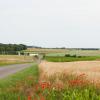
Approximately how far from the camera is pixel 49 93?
432 inches

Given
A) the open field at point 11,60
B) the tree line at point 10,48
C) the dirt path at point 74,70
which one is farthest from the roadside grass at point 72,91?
the tree line at point 10,48

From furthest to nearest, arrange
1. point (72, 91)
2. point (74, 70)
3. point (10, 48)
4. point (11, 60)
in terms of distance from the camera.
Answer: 1. point (10, 48)
2. point (11, 60)
3. point (74, 70)
4. point (72, 91)

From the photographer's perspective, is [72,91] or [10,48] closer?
[72,91]

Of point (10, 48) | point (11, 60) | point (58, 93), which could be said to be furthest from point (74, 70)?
point (10, 48)

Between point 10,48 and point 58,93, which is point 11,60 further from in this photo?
point 58,93

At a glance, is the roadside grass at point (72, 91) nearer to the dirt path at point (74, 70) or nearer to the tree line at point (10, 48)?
the dirt path at point (74, 70)

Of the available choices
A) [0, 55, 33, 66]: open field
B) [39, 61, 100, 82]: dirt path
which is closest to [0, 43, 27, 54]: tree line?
[0, 55, 33, 66]: open field

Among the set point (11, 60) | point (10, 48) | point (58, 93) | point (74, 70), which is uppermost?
point (58, 93)

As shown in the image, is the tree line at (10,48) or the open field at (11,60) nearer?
the open field at (11,60)

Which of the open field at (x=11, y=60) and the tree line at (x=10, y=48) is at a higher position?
the tree line at (x=10, y=48)

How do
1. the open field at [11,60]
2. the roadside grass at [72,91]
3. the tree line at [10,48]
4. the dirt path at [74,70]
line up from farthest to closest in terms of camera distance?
the tree line at [10,48] < the open field at [11,60] < the dirt path at [74,70] < the roadside grass at [72,91]

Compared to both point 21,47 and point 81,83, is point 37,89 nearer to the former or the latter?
point 81,83

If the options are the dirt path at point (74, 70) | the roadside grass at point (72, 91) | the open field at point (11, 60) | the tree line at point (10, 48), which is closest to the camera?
the roadside grass at point (72, 91)

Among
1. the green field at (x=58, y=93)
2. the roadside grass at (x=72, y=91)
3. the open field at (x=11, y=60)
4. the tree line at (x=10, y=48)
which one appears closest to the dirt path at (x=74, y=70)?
the roadside grass at (x=72, y=91)
